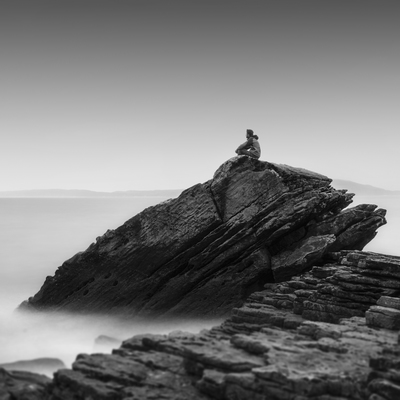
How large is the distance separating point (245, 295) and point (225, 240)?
395cm

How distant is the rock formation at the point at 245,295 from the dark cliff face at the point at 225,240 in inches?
3.0

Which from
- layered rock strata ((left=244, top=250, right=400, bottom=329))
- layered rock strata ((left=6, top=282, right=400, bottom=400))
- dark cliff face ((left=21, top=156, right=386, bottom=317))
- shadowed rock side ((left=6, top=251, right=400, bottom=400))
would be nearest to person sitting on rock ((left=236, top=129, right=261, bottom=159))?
dark cliff face ((left=21, top=156, right=386, bottom=317))

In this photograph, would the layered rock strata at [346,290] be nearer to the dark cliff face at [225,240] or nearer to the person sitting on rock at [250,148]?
the dark cliff face at [225,240]

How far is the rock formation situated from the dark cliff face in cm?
8

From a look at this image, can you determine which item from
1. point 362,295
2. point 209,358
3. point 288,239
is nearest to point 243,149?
point 288,239

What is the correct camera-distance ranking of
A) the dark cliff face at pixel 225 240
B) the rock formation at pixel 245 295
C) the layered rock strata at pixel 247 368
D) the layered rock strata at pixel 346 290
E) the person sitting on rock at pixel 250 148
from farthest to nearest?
the person sitting on rock at pixel 250 148
the dark cliff face at pixel 225 240
the layered rock strata at pixel 346 290
the rock formation at pixel 245 295
the layered rock strata at pixel 247 368

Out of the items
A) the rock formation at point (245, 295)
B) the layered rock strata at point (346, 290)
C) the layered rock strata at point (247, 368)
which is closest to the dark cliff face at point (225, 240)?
the rock formation at point (245, 295)

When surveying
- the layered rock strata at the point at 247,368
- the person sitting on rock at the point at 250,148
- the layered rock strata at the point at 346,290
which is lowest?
the layered rock strata at the point at 247,368

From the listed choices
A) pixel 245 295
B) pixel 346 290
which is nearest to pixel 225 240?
pixel 245 295

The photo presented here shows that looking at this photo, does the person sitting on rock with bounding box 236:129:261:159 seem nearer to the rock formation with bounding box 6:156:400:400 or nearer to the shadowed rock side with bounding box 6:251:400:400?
the rock formation with bounding box 6:156:400:400

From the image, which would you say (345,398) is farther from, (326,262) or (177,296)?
(177,296)

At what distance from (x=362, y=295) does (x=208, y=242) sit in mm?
11000

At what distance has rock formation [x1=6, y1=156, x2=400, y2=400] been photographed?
1750 cm

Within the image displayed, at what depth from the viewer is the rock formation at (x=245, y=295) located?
689 inches
